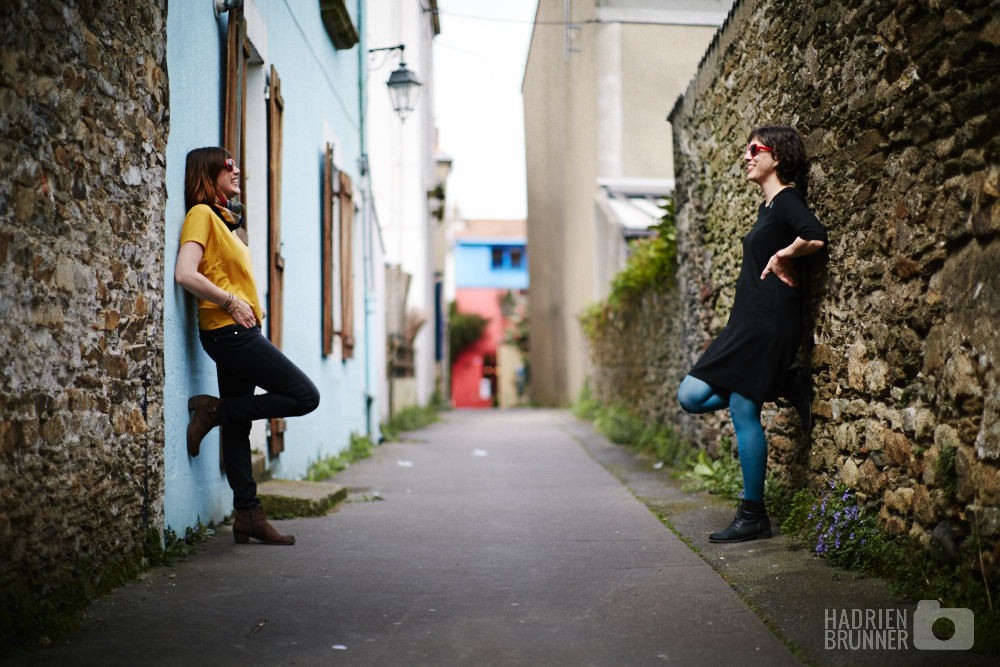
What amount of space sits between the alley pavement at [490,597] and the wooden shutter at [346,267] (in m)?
3.35

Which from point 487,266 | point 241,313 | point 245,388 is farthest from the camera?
point 487,266

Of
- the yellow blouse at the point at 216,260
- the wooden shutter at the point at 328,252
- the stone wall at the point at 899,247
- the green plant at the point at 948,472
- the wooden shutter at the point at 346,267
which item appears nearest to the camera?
the stone wall at the point at 899,247

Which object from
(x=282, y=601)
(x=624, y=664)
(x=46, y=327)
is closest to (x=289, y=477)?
(x=282, y=601)

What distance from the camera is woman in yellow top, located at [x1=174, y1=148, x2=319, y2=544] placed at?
13.2 ft

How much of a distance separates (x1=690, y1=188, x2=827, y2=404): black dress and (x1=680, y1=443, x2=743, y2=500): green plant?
1353mm

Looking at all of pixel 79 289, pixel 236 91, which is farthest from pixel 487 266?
pixel 79 289

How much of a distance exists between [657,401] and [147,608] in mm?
6441

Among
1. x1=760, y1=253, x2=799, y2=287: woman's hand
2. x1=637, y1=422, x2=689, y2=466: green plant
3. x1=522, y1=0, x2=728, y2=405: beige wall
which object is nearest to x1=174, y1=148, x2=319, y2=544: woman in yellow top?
x1=760, y1=253, x2=799, y2=287: woman's hand

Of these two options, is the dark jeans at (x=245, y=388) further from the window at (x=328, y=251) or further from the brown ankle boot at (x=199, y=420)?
the window at (x=328, y=251)

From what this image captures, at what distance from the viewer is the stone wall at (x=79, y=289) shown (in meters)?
2.71

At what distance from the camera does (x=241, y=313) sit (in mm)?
4020

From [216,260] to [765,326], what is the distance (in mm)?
2390

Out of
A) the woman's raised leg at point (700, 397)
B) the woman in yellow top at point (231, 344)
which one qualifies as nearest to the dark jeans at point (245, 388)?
the woman in yellow top at point (231, 344)

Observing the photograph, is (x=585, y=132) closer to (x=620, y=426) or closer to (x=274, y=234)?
(x=620, y=426)
